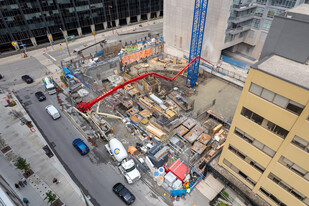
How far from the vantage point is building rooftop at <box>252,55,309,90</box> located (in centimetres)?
1675

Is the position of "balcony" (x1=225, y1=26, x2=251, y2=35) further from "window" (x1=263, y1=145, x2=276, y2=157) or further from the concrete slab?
"window" (x1=263, y1=145, x2=276, y2=157)

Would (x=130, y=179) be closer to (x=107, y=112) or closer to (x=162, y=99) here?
(x=107, y=112)

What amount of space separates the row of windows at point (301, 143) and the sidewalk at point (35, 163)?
2823 centimetres

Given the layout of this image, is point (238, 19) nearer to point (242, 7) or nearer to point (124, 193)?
point (242, 7)

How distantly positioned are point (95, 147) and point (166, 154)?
13603 millimetres

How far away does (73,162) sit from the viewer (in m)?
33.2

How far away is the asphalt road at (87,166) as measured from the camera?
28.6 meters

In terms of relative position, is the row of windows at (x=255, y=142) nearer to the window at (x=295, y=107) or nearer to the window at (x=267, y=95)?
the window at (x=267, y=95)

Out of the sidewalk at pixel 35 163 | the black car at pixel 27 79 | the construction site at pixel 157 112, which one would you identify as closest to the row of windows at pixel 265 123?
the construction site at pixel 157 112

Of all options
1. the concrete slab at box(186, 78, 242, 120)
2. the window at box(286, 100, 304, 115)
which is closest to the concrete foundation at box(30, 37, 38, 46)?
the concrete slab at box(186, 78, 242, 120)

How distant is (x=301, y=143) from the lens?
18.1 metres

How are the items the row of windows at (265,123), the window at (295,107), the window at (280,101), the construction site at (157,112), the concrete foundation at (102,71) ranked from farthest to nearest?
the concrete foundation at (102,71) < the construction site at (157,112) < the row of windows at (265,123) < the window at (280,101) < the window at (295,107)

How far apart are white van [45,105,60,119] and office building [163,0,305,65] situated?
42.3 metres

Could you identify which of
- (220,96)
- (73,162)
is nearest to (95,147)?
(73,162)
